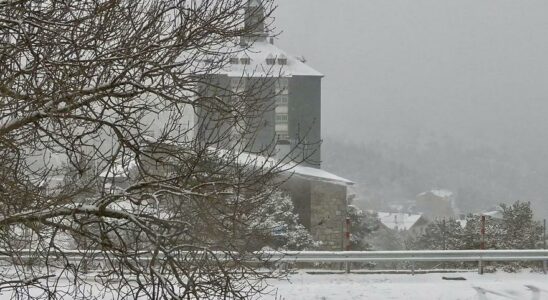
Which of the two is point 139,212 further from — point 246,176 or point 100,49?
point 100,49

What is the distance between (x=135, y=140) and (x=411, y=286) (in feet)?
27.6

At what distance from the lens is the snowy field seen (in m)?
12.6

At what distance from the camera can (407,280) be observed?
47.5ft

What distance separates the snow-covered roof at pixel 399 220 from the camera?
75688 mm

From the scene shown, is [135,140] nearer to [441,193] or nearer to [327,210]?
[327,210]

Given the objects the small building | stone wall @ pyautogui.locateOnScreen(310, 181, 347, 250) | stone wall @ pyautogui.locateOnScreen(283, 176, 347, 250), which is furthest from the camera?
the small building

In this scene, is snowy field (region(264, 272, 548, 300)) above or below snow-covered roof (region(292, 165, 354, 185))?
below

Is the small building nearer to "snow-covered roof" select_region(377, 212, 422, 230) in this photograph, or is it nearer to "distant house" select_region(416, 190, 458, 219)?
"snow-covered roof" select_region(377, 212, 422, 230)

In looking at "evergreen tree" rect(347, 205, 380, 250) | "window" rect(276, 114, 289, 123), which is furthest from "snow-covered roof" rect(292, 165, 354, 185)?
"window" rect(276, 114, 289, 123)

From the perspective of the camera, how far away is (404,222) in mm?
80875

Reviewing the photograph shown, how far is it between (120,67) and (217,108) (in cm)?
107

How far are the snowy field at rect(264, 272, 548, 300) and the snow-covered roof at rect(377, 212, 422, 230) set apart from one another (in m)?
58.5

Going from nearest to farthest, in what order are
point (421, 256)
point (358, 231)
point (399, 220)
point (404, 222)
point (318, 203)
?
point (421, 256), point (358, 231), point (318, 203), point (404, 222), point (399, 220)

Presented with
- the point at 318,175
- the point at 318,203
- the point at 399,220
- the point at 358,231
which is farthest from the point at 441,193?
the point at 358,231
